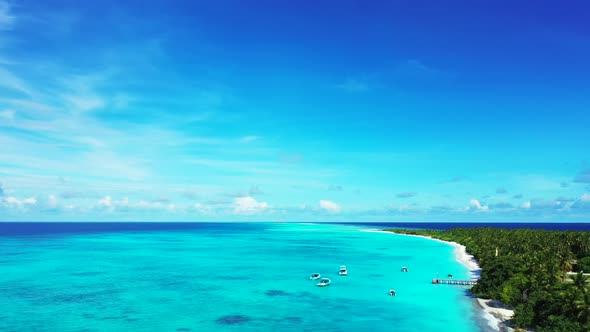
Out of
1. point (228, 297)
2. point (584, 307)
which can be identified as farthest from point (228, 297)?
point (584, 307)

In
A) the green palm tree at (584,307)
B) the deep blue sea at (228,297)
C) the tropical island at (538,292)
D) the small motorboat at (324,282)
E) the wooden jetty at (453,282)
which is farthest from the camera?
the small motorboat at (324,282)

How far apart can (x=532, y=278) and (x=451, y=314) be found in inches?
486

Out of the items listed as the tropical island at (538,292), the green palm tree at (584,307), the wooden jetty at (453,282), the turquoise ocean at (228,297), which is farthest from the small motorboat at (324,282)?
the green palm tree at (584,307)

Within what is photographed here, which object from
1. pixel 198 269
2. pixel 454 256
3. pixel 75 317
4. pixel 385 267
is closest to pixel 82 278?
pixel 198 269

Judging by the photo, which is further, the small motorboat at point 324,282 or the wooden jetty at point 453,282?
the small motorboat at point 324,282

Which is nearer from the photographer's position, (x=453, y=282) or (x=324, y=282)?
(x=453, y=282)

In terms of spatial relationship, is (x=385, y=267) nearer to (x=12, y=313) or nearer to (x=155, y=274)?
(x=155, y=274)

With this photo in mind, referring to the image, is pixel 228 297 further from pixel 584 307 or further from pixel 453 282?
pixel 584 307

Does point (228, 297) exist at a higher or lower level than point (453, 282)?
lower

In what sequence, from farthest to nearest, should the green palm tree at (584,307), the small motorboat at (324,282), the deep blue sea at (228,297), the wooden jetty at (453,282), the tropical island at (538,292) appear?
the small motorboat at (324,282), the wooden jetty at (453,282), the deep blue sea at (228,297), the tropical island at (538,292), the green palm tree at (584,307)

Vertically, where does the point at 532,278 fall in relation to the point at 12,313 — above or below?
above

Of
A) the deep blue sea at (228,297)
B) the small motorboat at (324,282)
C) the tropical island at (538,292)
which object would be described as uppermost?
the tropical island at (538,292)

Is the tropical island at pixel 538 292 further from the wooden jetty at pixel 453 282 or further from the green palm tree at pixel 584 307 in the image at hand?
the wooden jetty at pixel 453 282

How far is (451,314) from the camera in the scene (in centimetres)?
6122
